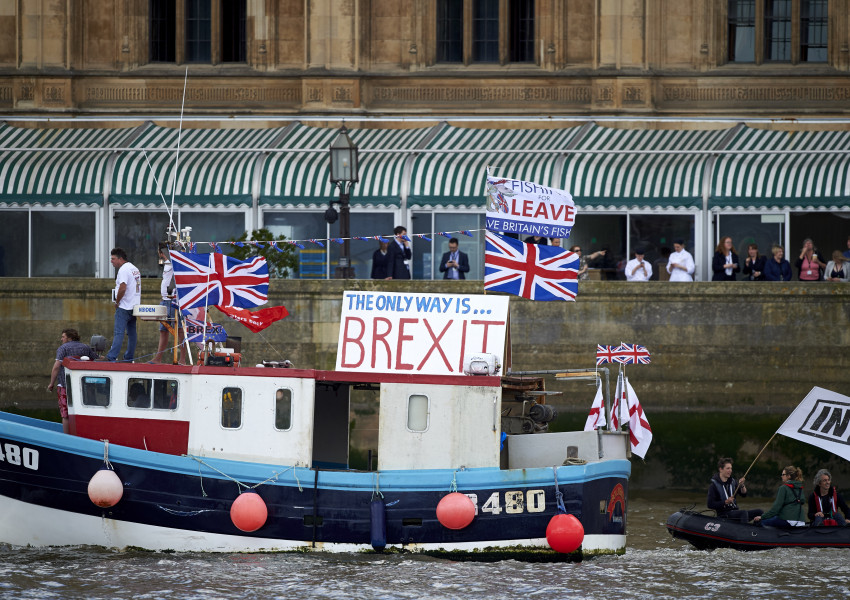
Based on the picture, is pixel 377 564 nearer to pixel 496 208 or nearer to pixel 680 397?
pixel 496 208

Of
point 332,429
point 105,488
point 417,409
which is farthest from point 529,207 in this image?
point 105,488

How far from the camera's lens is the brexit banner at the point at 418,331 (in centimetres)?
2383

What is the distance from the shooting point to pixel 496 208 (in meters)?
25.4

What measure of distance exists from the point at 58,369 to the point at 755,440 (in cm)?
1358

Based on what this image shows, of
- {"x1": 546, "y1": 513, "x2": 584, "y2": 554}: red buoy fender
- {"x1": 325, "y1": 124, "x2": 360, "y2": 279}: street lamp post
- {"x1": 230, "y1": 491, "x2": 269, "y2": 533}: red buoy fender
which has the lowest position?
{"x1": 546, "y1": 513, "x2": 584, "y2": 554}: red buoy fender

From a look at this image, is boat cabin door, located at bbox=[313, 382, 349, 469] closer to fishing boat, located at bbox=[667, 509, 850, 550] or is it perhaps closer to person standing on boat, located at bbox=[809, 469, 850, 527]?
fishing boat, located at bbox=[667, 509, 850, 550]

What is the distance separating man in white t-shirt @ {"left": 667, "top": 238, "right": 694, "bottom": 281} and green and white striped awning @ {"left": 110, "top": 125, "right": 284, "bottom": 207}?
9607mm

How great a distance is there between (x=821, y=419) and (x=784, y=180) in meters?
10.1

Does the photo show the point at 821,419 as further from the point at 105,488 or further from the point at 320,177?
the point at 320,177

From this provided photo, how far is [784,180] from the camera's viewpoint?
3569 cm

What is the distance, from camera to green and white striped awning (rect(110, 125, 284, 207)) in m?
36.6

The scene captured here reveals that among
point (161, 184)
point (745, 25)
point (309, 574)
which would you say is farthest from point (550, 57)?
point (309, 574)

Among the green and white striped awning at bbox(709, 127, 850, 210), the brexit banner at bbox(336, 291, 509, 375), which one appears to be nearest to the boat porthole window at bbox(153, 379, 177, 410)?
the brexit banner at bbox(336, 291, 509, 375)

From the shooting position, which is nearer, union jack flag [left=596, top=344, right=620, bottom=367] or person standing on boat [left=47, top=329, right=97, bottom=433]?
person standing on boat [left=47, top=329, right=97, bottom=433]
